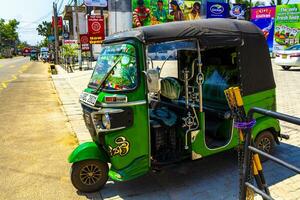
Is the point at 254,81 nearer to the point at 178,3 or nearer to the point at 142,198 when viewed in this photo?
the point at 142,198

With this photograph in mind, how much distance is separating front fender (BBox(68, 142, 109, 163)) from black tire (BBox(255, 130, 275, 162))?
2608mm

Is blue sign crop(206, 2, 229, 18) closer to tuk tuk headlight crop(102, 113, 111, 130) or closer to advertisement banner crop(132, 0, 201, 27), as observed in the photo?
advertisement banner crop(132, 0, 201, 27)

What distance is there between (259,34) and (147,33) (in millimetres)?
2211

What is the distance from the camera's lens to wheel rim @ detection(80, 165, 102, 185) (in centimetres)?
471

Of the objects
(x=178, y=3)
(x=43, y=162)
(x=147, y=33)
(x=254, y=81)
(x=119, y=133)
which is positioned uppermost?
(x=178, y=3)

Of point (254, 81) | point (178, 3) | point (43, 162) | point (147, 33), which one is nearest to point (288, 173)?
point (254, 81)

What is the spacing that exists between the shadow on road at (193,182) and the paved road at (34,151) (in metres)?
0.75

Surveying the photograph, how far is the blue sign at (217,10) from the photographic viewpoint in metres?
37.6

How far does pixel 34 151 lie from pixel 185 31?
4327 mm

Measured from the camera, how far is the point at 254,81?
5312mm

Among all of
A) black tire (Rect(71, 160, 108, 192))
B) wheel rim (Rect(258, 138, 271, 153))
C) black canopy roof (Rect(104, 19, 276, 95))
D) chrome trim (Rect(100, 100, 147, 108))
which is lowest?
black tire (Rect(71, 160, 108, 192))

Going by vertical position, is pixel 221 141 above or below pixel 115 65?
below

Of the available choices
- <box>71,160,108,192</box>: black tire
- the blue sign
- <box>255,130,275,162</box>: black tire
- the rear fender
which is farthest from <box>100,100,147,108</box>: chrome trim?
the blue sign

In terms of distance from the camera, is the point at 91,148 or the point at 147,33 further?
the point at 91,148
